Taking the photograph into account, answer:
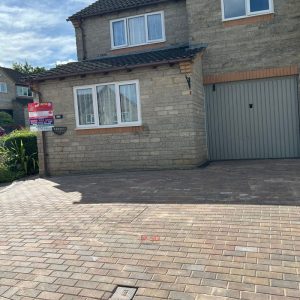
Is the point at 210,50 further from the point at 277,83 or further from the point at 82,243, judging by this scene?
the point at 82,243

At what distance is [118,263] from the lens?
150 inches

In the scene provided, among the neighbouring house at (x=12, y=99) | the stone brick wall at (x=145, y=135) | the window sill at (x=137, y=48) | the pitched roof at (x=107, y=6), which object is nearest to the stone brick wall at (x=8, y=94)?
the neighbouring house at (x=12, y=99)

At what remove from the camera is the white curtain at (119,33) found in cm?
1382

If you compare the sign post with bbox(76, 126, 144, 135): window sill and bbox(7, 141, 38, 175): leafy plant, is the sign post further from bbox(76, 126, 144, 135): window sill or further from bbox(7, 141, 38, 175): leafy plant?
bbox(7, 141, 38, 175): leafy plant

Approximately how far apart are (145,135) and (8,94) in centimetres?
3560

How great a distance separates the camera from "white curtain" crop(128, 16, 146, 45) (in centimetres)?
1344

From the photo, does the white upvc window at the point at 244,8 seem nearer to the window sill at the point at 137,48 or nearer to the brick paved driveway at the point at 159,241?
the window sill at the point at 137,48

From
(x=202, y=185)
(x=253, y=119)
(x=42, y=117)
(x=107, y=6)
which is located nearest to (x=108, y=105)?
(x=42, y=117)

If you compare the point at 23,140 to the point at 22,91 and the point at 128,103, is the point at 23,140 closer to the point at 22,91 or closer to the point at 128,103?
the point at 128,103

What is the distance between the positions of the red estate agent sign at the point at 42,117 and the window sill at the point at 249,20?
22.1 ft

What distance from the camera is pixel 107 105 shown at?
1111 cm

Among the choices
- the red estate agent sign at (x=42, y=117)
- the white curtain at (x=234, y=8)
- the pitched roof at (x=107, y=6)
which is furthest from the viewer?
the pitched roof at (x=107, y=6)

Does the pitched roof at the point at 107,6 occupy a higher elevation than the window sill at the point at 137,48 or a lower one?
higher

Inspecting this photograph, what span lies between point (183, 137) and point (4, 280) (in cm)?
731
